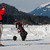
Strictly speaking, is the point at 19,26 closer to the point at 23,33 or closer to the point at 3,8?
the point at 23,33

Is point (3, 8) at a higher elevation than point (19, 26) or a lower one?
higher

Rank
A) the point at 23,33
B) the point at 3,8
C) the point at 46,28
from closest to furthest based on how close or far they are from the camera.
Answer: the point at 3,8
the point at 23,33
the point at 46,28

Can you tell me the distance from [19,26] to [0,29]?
5876 mm

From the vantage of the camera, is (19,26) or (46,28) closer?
(19,26)

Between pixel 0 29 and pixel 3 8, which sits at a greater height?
pixel 3 8

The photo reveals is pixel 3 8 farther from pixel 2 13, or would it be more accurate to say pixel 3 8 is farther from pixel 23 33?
pixel 23 33

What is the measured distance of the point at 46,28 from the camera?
104ft

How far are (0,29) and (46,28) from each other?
2149 centimetres

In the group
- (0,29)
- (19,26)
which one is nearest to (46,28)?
(19,26)

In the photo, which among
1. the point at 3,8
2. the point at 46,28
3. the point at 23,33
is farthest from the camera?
the point at 46,28

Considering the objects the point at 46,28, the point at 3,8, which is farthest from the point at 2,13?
the point at 46,28

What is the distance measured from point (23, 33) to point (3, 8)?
631cm

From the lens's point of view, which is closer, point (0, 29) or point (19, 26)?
point (0, 29)

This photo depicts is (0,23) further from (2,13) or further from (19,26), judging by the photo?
(19,26)
